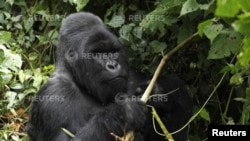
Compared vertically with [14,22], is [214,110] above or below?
below

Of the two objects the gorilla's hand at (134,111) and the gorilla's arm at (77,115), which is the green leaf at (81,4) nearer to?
the gorilla's arm at (77,115)

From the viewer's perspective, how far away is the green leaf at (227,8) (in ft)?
3.89

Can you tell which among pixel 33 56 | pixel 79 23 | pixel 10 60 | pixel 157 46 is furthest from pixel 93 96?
pixel 33 56

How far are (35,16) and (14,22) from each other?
0.70 ft

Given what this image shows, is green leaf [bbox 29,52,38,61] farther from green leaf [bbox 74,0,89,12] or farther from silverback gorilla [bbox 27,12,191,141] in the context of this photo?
silverback gorilla [bbox 27,12,191,141]

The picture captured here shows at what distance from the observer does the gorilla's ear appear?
3236 millimetres

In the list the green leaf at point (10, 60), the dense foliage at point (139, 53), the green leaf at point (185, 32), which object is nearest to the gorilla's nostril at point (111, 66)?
the dense foliage at point (139, 53)

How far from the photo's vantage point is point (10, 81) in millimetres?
4273

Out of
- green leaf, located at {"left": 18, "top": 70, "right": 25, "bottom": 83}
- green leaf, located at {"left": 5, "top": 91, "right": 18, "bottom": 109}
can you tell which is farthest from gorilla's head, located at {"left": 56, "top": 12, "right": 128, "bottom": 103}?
green leaf, located at {"left": 5, "top": 91, "right": 18, "bottom": 109}

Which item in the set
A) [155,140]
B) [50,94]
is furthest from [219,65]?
[50,94]

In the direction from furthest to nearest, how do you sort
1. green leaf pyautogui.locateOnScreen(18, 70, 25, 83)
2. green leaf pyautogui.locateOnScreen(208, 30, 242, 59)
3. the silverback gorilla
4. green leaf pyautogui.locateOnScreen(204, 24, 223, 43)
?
green leaf pyautogui.locateOnScreen(18, 70, 25, 83) < the silverback gorilla < green leaf pyautogui.locateOnScreen(208, 30, 242, 59) < green leaf pyautogui.locateOnScreen(204, 24, 223, 43)

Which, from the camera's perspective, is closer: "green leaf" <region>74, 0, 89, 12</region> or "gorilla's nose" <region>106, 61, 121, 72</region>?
"gorilla's nose" <region>106, 61, 121, 72</region>

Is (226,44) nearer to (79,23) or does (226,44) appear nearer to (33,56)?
(79,23)

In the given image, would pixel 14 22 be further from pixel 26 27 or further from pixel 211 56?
pixel 211 56
